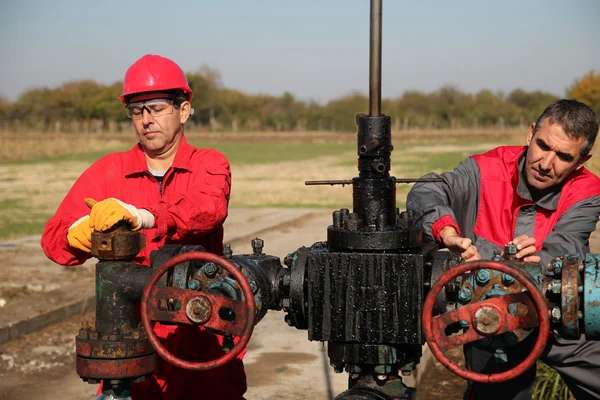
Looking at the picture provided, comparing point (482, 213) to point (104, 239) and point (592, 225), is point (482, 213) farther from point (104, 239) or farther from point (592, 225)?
point (104, 239)

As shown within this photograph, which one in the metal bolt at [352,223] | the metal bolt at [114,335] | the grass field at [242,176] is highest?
the metal bolt at [352,223]

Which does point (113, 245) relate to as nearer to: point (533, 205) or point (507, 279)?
point (507, 279)

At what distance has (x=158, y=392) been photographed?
311 cm

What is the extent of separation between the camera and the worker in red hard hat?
9.61ft

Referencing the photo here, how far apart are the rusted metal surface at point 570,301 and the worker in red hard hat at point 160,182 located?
1.36m

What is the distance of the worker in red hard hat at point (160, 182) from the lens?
2.93 m

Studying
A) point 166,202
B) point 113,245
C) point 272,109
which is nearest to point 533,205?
point 166,202

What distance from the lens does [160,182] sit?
317 centimetres

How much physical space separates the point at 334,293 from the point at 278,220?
8.89 meters

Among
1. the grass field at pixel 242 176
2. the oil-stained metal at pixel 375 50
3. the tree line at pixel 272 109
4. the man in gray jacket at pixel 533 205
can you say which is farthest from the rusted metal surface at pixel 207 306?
the tree line at pixel 272 109

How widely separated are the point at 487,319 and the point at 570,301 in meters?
0.17

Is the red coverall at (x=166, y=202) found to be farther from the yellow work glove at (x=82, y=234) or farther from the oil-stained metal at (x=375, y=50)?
the oil-stained metal at (x=375, y=50)

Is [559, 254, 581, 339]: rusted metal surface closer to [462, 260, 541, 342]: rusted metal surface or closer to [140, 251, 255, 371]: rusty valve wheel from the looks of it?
[462, 260, 541, 342]: rusted metal surface

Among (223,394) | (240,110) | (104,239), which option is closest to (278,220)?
(223,394)
